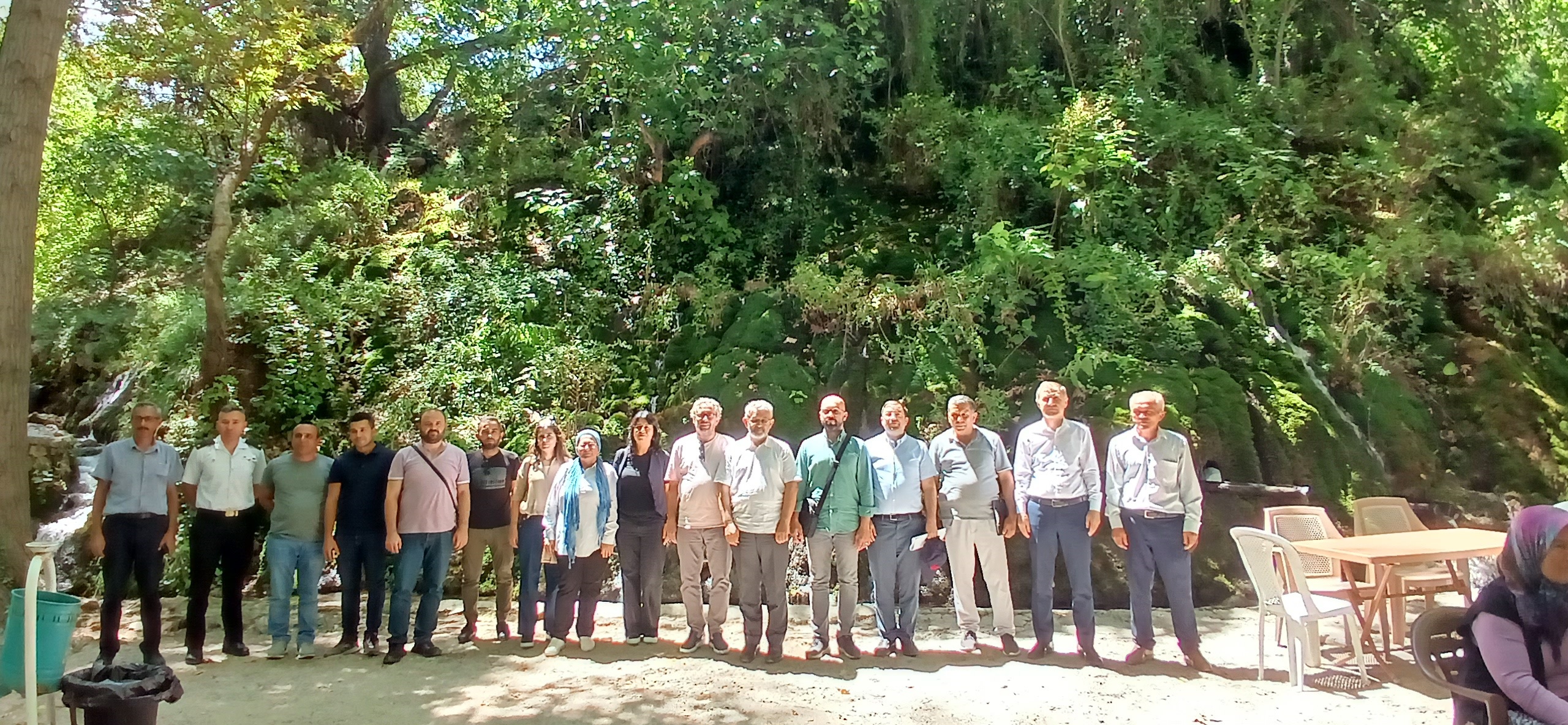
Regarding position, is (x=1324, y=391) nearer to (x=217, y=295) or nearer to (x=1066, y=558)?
(x=1066, y=558)

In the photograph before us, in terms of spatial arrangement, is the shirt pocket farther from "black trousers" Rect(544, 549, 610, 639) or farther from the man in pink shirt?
Result: the man in pink shirt

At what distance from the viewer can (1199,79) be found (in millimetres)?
11602

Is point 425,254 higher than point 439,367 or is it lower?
higher

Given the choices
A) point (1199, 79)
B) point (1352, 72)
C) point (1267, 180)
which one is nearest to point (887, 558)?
point (1267, 180)

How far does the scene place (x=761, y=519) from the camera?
A: 5.46 m

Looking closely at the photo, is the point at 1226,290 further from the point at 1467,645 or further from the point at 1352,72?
the point at 1467,645

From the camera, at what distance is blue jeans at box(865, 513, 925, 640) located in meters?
5.59

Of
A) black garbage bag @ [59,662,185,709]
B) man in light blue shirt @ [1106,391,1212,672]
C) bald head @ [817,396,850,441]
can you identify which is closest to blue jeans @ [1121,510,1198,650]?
man in light blue shirt @ [1106,391,1212,672]

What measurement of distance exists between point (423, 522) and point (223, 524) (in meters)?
1.27

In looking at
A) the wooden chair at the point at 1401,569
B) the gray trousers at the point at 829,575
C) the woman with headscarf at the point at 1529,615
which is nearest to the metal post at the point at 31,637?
the gray trousers at the point at 829,575

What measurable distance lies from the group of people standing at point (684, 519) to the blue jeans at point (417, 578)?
0.5 inches

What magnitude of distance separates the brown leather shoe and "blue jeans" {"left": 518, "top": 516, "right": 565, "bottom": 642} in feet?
13.0

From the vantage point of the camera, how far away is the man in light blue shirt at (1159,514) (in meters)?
5.27

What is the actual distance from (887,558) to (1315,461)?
420 centimetres
